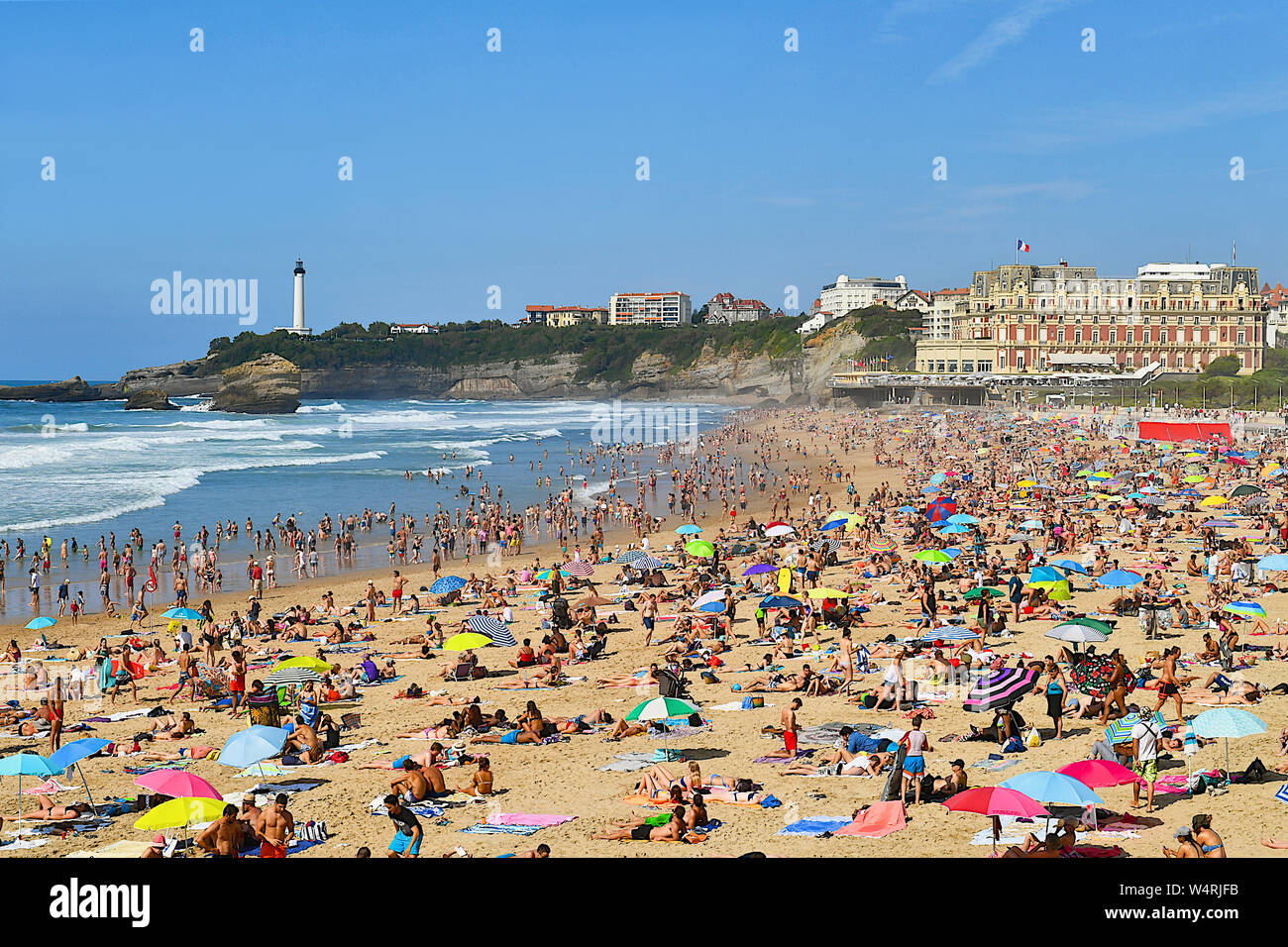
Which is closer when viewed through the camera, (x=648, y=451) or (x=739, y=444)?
(x=648, y=451)

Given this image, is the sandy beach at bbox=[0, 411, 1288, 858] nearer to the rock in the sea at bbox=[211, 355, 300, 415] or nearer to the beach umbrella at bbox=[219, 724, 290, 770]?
the beach umbrella at bbox=[219, 724, 290, 770]

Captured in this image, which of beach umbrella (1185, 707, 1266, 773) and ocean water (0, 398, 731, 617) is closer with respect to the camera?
beach umbrella (1185, 707, 1266, 773)

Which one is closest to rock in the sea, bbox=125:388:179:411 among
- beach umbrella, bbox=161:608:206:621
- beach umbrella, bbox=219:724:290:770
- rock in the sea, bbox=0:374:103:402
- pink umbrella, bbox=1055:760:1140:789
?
rock in the sea, bbox=0:374:103:402

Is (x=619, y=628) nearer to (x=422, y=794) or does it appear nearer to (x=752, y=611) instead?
(x=752, y=611)

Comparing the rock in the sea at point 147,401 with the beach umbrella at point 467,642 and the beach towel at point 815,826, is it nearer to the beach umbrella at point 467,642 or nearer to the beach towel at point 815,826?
the beach umbrella at point 467,642

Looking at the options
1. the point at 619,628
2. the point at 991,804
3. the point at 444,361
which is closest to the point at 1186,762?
the point at 991,804

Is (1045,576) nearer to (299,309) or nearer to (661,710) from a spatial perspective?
(661,710)
